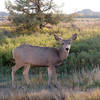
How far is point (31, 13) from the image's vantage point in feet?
91.8

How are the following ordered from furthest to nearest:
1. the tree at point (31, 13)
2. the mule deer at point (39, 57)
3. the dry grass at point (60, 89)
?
1. the tree at point (31, 13)
2. the mule deer at point (39, 57)
3. the dry grass at point (60, 89)

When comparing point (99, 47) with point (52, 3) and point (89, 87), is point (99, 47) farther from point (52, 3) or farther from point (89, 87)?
point (52, 3)

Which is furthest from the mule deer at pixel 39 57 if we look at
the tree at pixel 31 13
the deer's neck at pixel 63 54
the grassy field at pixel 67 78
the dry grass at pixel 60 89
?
the tree at pixel 31 13

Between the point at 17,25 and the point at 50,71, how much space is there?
1887cm

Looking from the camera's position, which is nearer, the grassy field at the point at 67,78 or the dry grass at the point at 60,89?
the dry grass at the point at 60,89

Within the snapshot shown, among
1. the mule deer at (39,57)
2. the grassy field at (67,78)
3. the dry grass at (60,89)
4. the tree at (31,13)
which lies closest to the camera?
the dry grass at (60,89)

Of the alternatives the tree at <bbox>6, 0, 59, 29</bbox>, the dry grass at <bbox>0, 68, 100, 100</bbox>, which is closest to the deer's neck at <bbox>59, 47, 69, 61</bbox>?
the dry grass at <bbox>0, 68, 100, 100</bbox>

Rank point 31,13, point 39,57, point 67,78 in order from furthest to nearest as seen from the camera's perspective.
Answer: point 31,13, point 67,78, point 39,57

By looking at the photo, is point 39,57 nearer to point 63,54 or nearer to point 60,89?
point 63,54

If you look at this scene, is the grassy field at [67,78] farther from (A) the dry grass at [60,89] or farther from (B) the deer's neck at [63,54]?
(B) the deer's neck at [63,54]

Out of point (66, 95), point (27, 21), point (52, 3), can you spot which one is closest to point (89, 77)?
point (66, 95)

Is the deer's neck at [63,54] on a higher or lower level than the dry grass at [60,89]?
higher

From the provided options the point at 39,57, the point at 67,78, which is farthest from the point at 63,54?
the point at 67,78

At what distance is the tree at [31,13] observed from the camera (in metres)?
26.6
